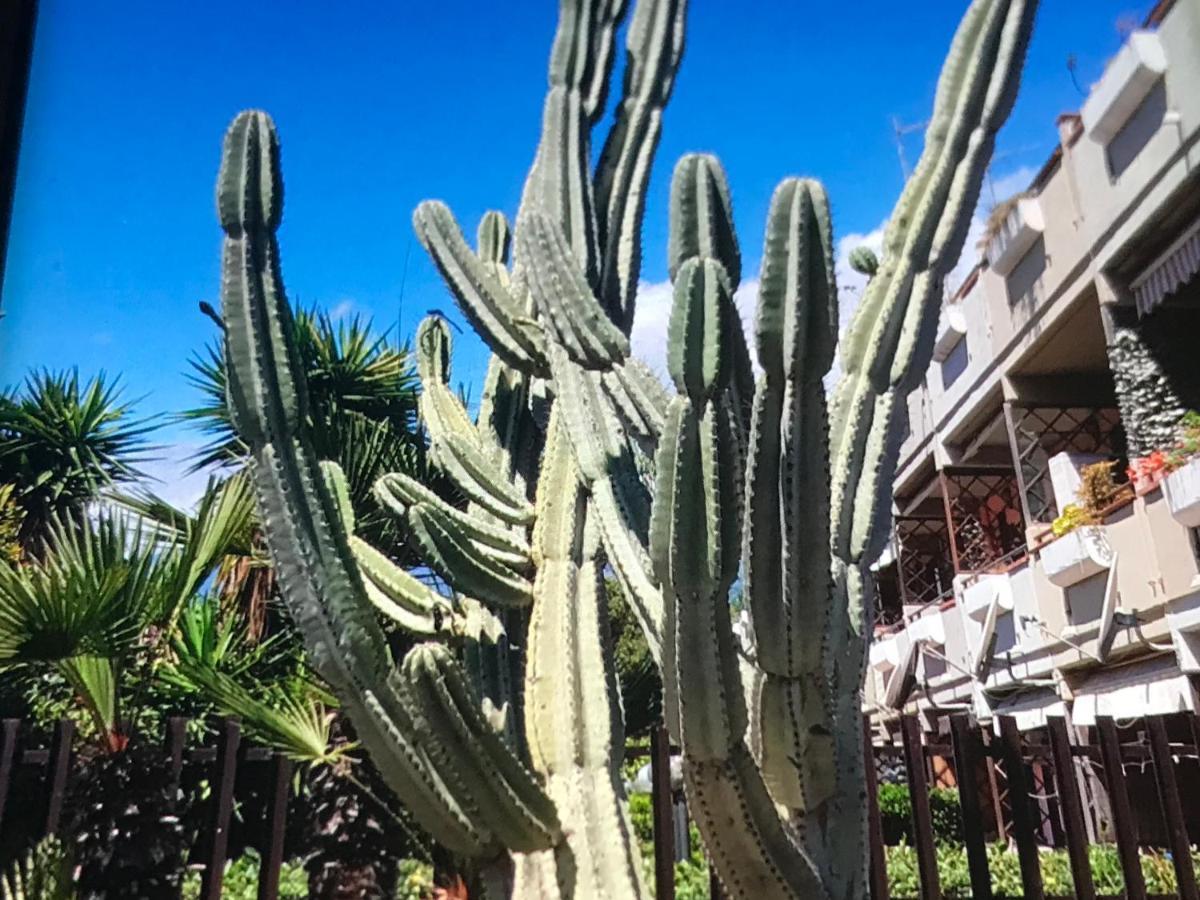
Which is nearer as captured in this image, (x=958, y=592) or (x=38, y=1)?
(x=38, y=1)

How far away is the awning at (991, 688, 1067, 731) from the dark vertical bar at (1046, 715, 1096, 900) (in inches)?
341

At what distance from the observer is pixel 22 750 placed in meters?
3.48

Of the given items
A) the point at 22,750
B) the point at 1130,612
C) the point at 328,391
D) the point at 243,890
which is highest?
the point at 328,391

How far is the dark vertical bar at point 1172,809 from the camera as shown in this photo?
14.4 feet

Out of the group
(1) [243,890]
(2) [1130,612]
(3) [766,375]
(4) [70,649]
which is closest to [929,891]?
(3) [766,375]

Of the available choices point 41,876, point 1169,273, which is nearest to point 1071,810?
point 41,876

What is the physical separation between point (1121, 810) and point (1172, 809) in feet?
1.22

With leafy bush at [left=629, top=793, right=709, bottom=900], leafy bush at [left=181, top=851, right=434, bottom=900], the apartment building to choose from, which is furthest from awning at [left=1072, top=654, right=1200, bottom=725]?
leafy bush at [left=181, top=851, right=434, bottom=900]

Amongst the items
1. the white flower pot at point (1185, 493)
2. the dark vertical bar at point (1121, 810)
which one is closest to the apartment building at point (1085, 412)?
the white flower pot at point (1185, 493)

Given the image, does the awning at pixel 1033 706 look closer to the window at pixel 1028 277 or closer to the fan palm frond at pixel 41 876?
the window at pixel 1028 277

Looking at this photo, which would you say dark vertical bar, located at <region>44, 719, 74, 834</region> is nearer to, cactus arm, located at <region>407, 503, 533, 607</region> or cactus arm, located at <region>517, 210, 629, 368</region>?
cactus arm, located at <region>407, 503, 533, 607</region>

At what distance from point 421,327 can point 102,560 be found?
217 centimetres

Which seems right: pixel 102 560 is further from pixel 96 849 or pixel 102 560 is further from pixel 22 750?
pixel 96 849

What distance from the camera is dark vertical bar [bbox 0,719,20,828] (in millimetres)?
3270
